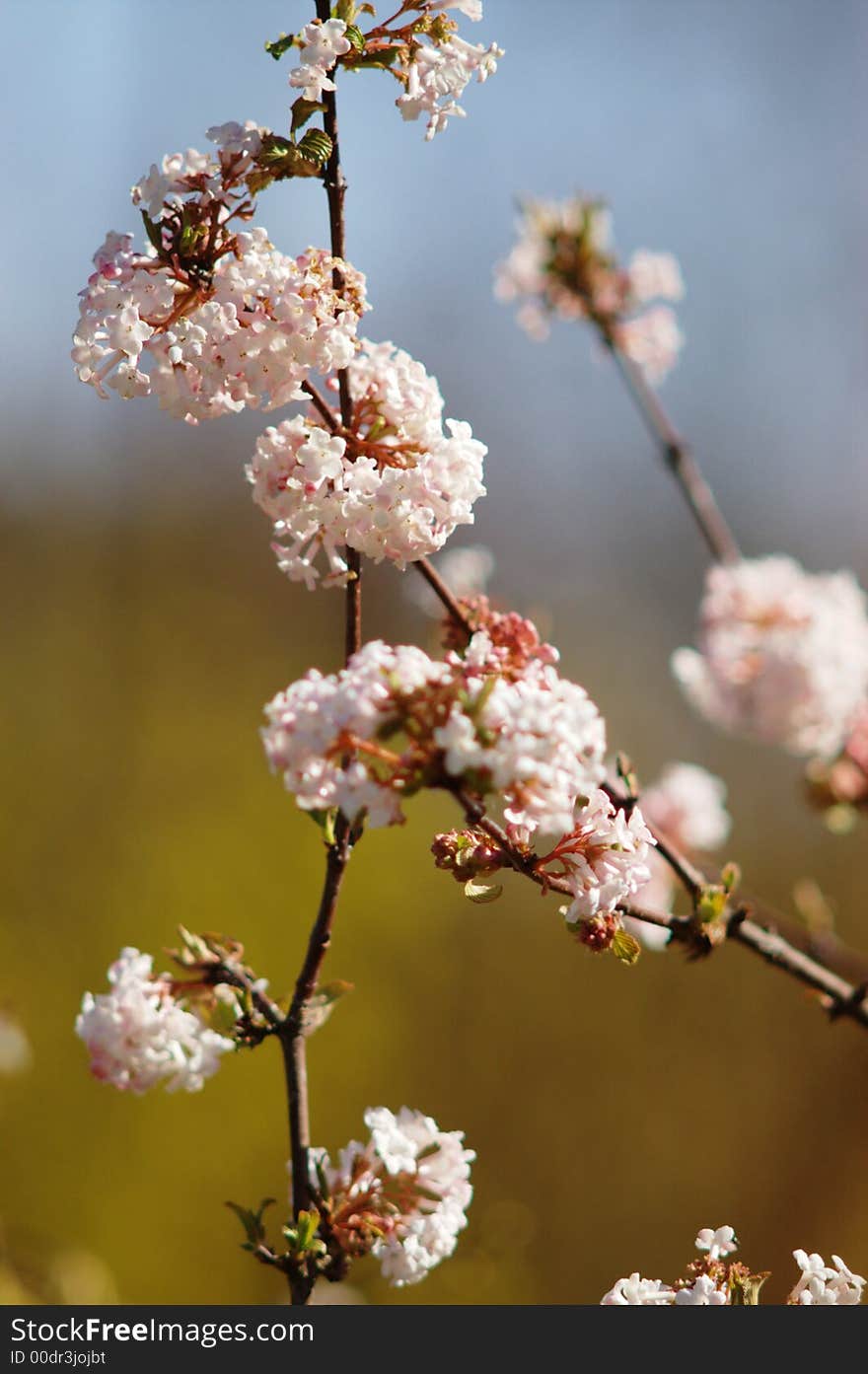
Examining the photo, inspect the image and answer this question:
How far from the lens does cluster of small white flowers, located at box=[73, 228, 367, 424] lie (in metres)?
0.78

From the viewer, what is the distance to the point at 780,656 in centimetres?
148

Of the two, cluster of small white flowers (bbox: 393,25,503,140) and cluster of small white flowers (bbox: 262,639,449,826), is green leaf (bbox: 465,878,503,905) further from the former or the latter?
cluster of small white flowers (bbox: 393,25,503,140)

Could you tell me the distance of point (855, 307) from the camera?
25.4ft

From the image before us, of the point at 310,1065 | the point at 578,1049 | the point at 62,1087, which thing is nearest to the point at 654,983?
the point at 578,1049

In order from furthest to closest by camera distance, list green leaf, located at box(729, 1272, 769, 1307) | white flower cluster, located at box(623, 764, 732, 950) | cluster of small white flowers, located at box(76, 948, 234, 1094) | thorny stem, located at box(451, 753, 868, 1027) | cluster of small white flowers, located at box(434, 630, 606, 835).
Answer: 1. white flower cluster, located at box(623, 764, 732, 950)
2. cluster of small white flowers, located at box(76, 948, 234, 1094)
3. green leaf, located at box(729, 1272, 769, 1307)
4. thorny stem, located at box(451, 753, 868, 1027)
5. cluster of small white flowers, located at box(434, 630, 606, 835)

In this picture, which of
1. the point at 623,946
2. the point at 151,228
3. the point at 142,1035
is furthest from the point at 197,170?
the point at 142,1035

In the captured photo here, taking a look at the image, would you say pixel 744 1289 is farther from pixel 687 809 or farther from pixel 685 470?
pixel 687 809

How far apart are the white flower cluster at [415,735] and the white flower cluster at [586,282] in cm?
144

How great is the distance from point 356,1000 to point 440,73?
4.81 metres

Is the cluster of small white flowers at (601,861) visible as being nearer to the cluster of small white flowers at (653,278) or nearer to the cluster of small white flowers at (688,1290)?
the cluster of small white flowers at (688,1290)

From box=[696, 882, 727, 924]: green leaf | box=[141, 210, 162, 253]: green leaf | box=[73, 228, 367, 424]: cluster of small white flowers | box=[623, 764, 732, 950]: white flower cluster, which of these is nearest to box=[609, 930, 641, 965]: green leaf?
box=[696, 882, 727, 924]: green leaf

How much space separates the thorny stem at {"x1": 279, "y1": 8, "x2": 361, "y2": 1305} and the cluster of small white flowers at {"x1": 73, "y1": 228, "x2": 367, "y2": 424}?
5 cm

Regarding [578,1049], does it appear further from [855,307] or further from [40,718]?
[855,307]

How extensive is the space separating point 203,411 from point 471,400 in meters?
8.09
